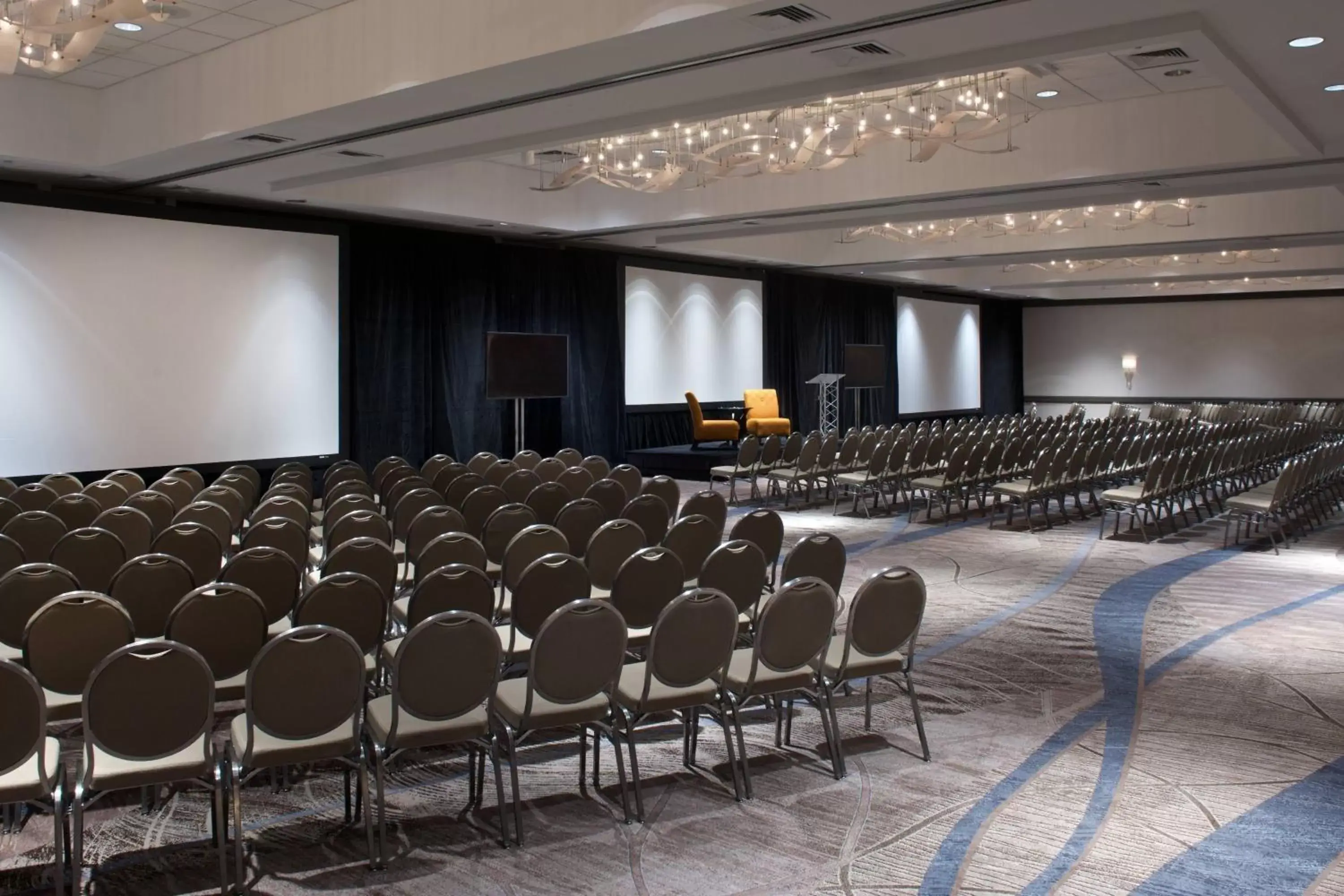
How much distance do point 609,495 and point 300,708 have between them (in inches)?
185

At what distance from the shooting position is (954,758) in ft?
15.7

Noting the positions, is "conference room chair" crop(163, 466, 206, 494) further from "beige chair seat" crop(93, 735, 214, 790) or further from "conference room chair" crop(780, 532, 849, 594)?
"beige chair seat" crop(93, 735, 214, 790)

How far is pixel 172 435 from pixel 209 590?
8.15 meters

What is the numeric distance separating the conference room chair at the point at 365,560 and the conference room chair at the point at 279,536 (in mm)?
717

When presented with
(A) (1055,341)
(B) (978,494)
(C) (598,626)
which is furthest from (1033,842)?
(A) (1055,341)

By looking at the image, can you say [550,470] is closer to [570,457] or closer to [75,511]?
[570,457]

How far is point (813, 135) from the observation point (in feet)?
29.2

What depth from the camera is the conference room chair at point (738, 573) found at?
17.4 feet

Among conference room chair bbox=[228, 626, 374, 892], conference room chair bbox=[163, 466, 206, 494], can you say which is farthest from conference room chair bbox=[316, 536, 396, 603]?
conference room chair bbox=[163, 466, 206, 494]

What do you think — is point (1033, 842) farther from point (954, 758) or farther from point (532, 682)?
point (532, 682)

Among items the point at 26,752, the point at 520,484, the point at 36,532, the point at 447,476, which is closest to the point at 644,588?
the point at 26,752

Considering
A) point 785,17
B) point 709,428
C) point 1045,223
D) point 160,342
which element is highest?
point 1045,223

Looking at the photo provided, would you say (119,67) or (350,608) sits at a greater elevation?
(119,67)

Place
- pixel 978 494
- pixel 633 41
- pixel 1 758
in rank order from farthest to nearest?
pixel 978 494 → pixel 633 41 → pixel 1 758
